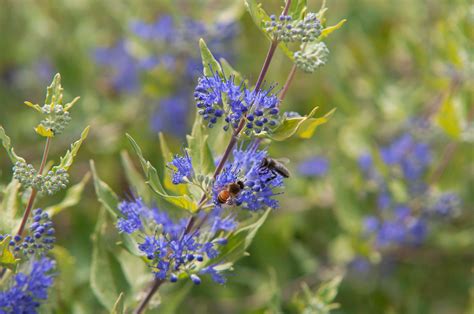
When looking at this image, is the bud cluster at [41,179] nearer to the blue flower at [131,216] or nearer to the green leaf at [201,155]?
the blue flower at [131,216]

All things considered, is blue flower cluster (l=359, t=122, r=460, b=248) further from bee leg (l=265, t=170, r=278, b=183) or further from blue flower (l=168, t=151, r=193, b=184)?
blue flower (l=168, t=151, r=193, b=184)

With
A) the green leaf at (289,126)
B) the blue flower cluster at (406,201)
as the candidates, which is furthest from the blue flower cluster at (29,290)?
→ the blue flower cluster at (406,201)

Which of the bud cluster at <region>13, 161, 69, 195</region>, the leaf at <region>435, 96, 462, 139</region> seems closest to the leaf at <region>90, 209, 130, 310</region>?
the bud cluster at <region>13, 161, 69, 195</region>

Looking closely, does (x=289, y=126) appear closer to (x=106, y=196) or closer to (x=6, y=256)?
(x=106, y=196)

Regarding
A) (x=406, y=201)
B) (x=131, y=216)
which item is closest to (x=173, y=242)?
(x=131, y=216)

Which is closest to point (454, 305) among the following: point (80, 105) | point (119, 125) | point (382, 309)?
point (382, 309)

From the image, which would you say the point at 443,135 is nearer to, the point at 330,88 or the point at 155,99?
the point at 330,88
